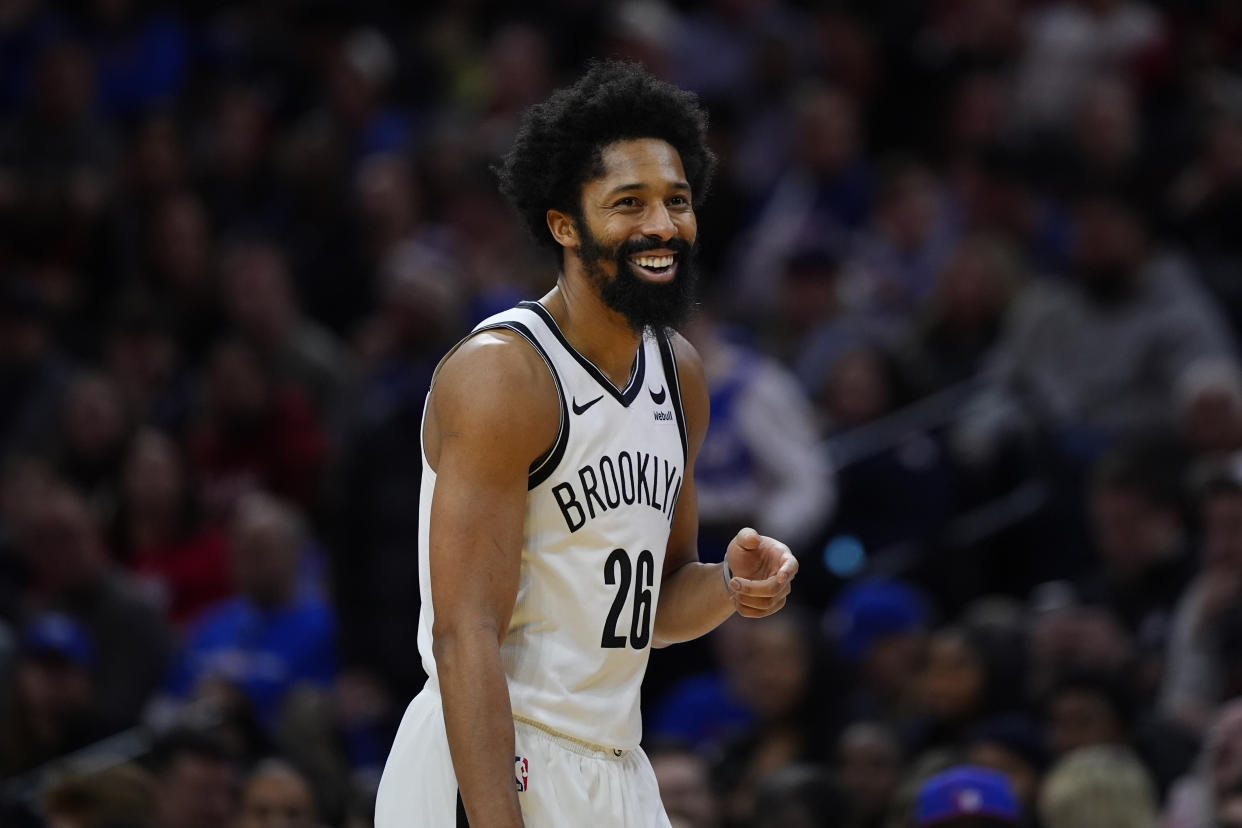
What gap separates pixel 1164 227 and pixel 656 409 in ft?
22.4

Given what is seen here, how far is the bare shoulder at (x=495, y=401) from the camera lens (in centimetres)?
394

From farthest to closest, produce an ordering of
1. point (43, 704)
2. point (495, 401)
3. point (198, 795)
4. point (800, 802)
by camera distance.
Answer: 1. point (43, 704)
2. point (198, 795)
3. point (800, 802)
4. point (495, 401)

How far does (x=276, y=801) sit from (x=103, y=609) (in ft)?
7.93

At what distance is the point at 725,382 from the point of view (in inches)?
349

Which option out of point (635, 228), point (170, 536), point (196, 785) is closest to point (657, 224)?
point (635, 228)

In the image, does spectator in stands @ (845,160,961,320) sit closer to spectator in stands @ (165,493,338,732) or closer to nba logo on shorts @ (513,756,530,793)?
spectator in stands @ (165,493,338,732)

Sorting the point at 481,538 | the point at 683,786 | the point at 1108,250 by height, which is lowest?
the point at 481,538

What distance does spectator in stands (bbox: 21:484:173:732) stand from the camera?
29.9ft

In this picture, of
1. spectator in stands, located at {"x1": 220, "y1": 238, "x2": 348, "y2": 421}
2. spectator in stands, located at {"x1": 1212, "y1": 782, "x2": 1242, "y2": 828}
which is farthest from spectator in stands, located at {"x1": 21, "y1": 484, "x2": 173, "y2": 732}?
spectator in stands, located at {"x1": 1212, "y1": 782, "x2": 1242, "y2": 828}

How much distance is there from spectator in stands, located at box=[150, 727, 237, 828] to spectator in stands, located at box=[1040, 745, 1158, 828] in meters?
3.13

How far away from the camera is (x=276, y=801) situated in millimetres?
7156

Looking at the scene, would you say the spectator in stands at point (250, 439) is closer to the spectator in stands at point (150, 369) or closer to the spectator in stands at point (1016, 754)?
the spectator in stands at point (150, 369)

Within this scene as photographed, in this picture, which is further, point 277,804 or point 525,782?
point 277,804

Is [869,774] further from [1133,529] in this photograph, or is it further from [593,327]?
[593,327]
